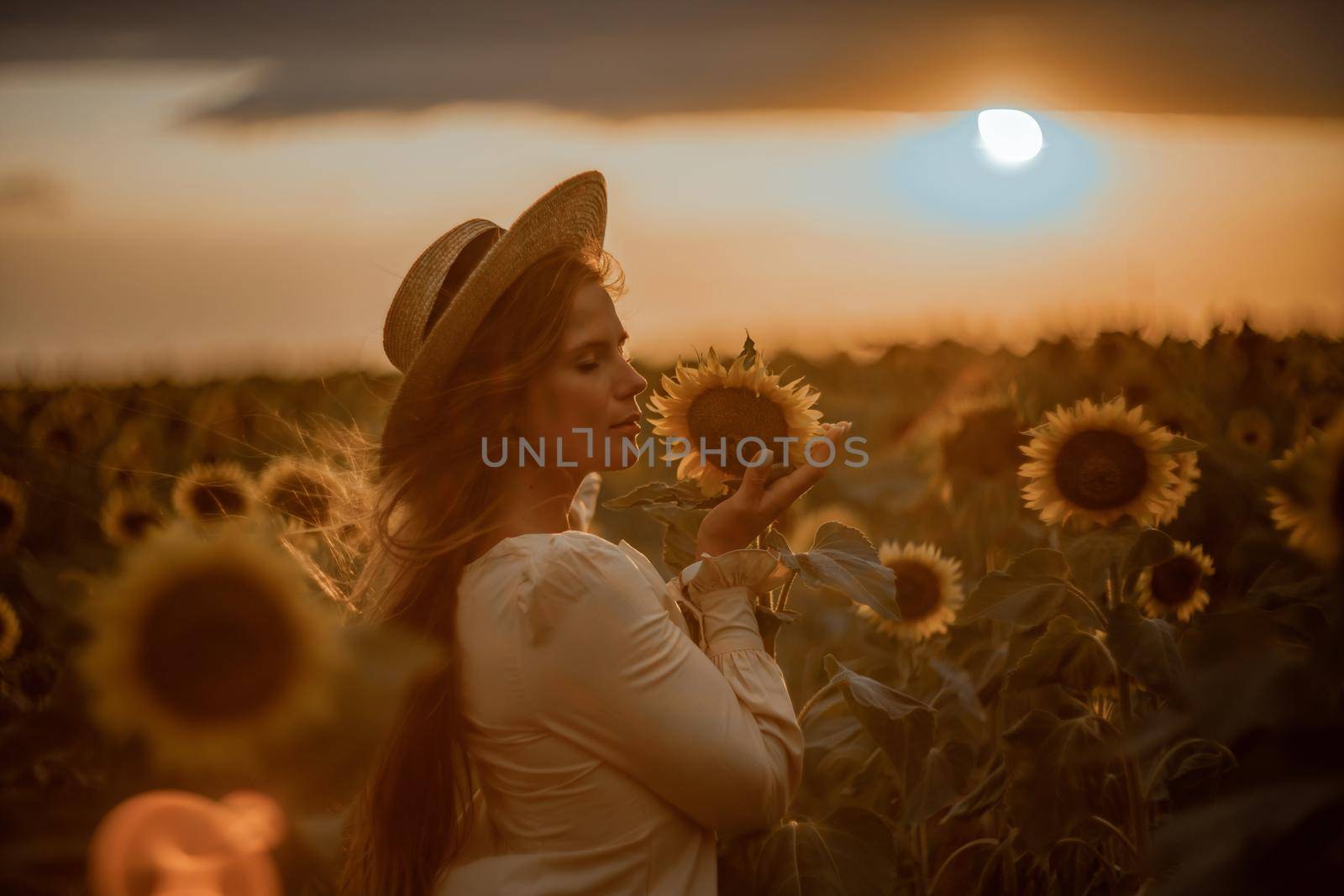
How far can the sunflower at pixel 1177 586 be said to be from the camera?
3568mm

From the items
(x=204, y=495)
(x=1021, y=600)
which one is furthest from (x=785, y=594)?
(x=204, y=495)

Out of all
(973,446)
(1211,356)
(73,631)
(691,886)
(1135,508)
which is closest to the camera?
(691,886)

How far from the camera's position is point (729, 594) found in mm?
2551

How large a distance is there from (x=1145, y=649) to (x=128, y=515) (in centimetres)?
466

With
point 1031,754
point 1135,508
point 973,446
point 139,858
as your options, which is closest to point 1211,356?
point 973,446

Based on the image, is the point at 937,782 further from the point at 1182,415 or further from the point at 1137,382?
the point at 1137,382

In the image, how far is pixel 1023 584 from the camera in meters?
3.01

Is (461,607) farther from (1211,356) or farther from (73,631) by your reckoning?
(1211,356)

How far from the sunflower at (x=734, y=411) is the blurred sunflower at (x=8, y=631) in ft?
9.76

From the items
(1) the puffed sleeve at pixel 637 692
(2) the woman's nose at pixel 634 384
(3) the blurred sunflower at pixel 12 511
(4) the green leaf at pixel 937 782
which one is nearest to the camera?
(1) the puffed sleeve at pixel 637 692

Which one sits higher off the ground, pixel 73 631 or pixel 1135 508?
pixel 1135 508

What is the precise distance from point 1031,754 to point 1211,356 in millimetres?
5071

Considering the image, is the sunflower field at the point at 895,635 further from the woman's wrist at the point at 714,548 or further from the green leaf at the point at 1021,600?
the woman's wrist at the point at 714,548

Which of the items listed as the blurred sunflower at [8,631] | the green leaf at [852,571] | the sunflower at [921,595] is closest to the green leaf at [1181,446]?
the green leaf at [852,571]
